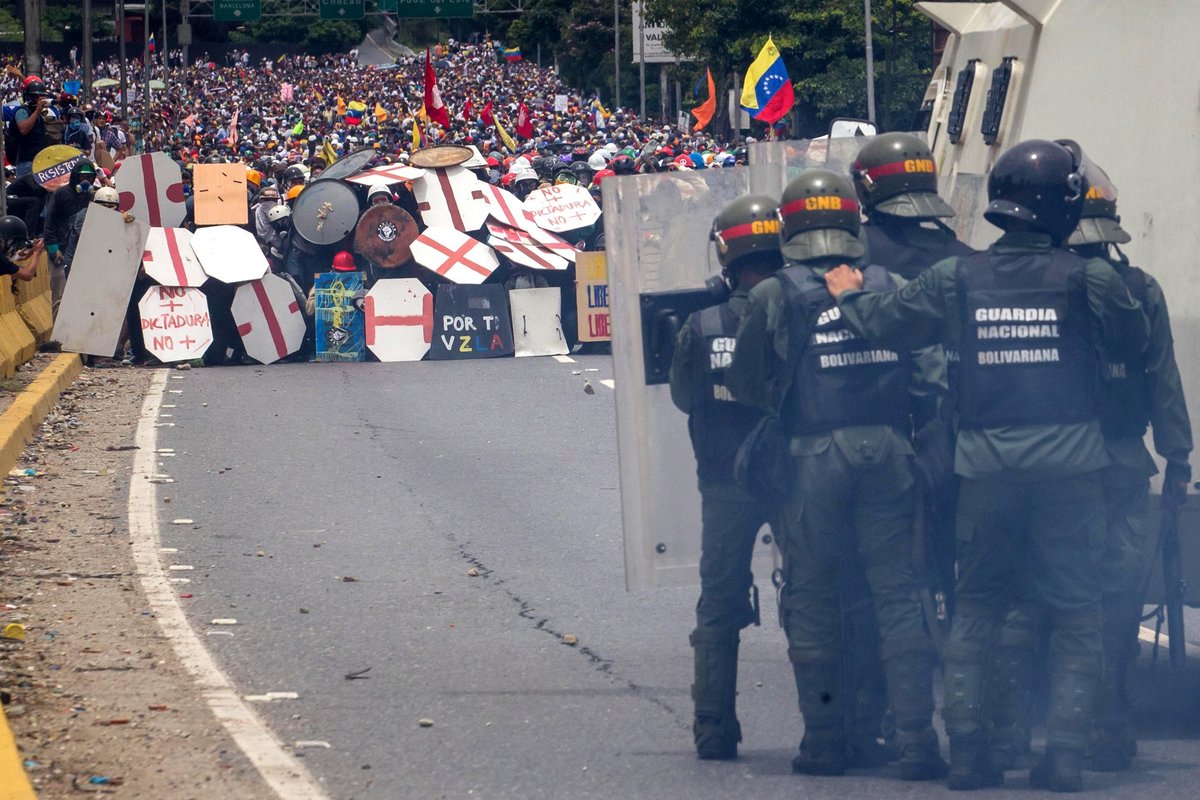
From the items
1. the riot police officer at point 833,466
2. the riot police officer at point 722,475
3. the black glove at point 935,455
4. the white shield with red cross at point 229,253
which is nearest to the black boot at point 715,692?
the riot police officer at point 722,475

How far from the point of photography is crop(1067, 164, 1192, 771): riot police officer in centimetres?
507

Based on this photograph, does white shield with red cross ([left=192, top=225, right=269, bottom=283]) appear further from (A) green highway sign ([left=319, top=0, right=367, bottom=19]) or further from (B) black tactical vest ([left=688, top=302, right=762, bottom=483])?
(A) green highway sign ([left=319, top=0, right=367, bottom=19])

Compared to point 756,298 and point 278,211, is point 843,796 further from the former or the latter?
point 278,211

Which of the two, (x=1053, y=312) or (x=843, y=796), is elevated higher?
(x=1053, y=312)

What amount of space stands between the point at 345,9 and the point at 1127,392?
61.8m

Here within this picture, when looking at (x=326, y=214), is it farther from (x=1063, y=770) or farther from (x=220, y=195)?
(x=1063, y=770)

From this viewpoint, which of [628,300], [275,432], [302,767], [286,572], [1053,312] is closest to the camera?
[1053,312]

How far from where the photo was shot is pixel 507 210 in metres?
19.5

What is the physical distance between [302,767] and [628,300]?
5.92 ft

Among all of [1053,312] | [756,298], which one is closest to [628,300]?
[756,298]

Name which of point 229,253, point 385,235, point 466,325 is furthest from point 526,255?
point 229,253

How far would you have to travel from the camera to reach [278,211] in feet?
63.1

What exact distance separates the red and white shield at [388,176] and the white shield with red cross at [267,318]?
5.11 feet

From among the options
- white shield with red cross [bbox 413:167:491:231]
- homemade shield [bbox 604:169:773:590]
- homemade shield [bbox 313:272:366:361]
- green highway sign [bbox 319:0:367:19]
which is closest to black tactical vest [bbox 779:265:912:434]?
homemade shield [bbox 604:169:773:590]
